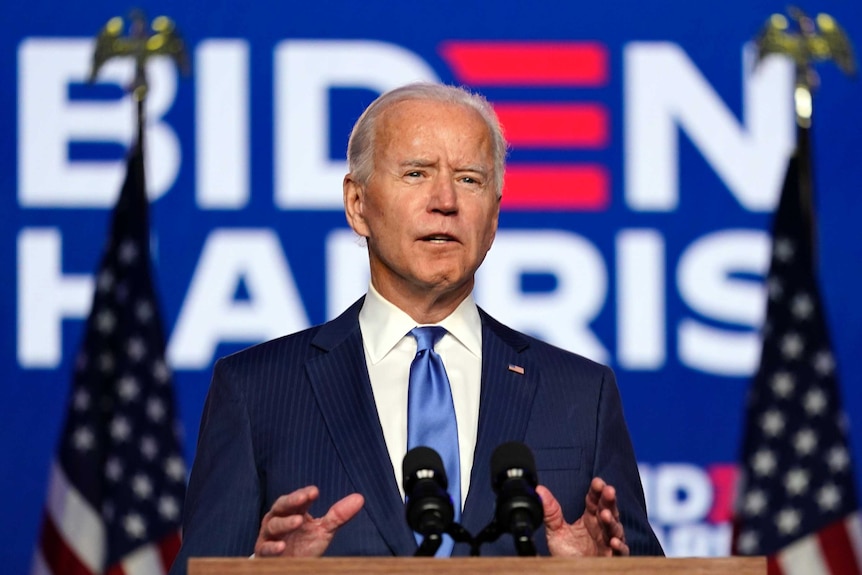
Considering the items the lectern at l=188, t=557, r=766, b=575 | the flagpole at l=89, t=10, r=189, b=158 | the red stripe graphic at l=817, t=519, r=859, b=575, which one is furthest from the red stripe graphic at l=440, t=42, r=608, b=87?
the lectern at l=188, t=557, r=766, b=575

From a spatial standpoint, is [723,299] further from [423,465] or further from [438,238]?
[423,465]

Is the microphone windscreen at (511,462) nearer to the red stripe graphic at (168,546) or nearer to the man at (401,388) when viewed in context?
the man at (401,388)

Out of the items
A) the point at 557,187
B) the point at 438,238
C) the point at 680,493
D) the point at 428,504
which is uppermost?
the point at 557,187

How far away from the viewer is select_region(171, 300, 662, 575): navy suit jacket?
2.36 m

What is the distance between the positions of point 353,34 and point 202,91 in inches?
22.0

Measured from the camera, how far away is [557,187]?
4.81m

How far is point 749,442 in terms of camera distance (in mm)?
4754

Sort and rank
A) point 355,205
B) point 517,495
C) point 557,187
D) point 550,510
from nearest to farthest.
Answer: point 517,495
point 550,510
point 355,205
point 557,187

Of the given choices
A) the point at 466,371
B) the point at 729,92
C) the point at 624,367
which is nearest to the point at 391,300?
the point at 466,371

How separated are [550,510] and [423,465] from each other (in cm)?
29

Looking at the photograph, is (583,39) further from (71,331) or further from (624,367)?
(71,331)

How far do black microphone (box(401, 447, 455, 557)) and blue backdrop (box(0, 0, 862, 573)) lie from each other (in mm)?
2837

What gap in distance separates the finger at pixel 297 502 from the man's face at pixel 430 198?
26.2 inches

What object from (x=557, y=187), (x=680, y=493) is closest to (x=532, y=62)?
(x=557, y=187)
